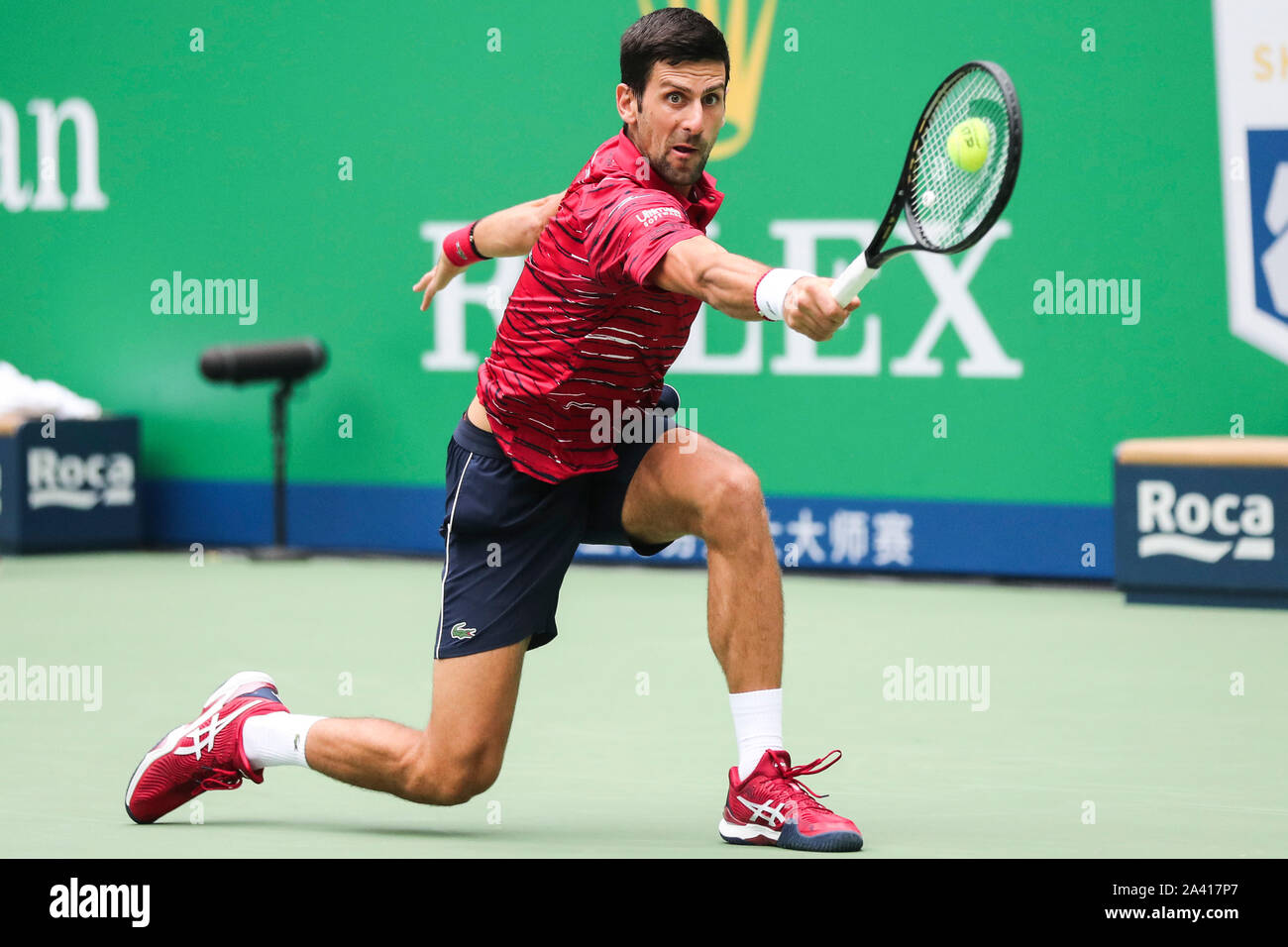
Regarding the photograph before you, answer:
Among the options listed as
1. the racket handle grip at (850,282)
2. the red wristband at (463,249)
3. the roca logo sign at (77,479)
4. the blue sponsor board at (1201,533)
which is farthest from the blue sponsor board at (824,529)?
the racket handle grip at (850,282)

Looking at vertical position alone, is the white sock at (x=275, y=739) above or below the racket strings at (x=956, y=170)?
below

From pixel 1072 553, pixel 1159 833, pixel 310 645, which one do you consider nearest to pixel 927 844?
pixel 1159 833

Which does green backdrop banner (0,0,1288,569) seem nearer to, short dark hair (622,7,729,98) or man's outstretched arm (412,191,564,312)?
man's outstretched arm (412,191,564,312)

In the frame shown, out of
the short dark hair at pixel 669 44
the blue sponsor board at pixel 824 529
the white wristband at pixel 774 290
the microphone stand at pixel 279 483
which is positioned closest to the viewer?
the white wristband at pixel 774 290

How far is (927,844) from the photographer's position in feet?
12.9

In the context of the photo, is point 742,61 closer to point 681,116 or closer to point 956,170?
point 681,116

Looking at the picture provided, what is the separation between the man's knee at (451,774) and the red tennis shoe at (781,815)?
485mm

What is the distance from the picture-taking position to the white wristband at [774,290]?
329 cm

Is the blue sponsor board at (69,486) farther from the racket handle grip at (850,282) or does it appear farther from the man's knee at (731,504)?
the racket handle grip at (850,282)

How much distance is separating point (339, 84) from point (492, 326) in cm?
145

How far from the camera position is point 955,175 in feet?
11.2

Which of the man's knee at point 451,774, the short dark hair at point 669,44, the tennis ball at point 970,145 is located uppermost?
the short dark hair at point 669,44

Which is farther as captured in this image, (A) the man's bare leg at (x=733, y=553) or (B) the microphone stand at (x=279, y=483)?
(B) the microphone stand at (x=279, y=483)

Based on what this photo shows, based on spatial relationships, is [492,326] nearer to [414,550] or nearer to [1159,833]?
[414,550]
